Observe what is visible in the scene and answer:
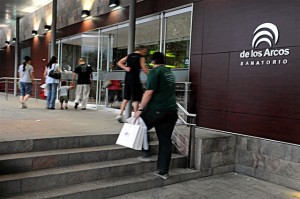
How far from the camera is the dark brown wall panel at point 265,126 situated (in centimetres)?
484

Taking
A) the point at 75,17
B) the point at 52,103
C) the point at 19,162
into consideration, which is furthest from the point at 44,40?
the point at 19,162

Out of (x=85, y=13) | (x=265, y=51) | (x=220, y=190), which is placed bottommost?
(x=220, y=190)

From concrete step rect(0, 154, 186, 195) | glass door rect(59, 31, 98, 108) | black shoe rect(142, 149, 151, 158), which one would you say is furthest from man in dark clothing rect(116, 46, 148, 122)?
glass door rect(59, 31, 98, 108)

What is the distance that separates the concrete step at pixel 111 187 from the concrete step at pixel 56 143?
0.73 metres

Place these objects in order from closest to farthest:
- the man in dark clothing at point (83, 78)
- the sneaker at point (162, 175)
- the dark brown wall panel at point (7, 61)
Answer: the sneaker at point (162, 175)
the man in dark clothing at point (83, 78)
the dark brown wall panel at point (7, 61)

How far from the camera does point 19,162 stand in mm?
3717

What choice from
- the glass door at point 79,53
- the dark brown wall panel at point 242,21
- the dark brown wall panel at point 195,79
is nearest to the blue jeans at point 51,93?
the glass door at point 79,53

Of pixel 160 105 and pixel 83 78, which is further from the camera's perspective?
pixel 83 78

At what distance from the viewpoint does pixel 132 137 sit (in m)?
4.11

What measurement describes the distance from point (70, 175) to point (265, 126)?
11.0ft

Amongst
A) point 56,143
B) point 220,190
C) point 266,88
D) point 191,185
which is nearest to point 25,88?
point 56,143

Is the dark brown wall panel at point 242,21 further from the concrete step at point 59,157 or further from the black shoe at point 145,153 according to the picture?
the concrete step at point 59,157

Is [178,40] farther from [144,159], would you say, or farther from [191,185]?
[191,185]

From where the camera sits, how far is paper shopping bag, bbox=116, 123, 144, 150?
4.09 metres
